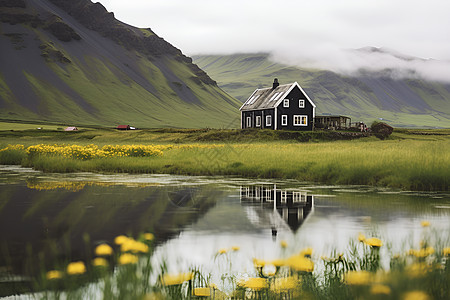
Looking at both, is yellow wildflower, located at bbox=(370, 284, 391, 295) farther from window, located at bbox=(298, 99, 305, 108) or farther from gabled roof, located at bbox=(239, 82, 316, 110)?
window, located at bbox=(298, 99, 305, 108)

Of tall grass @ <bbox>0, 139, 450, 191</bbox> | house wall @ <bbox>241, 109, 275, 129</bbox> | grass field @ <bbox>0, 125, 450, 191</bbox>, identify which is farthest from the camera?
house wall @ <bbox>241, 109, 275, 129</bbox>

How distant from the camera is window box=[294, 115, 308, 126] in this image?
79.1m

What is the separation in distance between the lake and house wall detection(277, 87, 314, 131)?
170 feet

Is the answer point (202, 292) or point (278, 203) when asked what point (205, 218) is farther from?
point (202, 292)

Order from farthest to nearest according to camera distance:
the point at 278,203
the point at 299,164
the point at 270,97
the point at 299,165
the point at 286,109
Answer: the point at 270,97
the point at 286,109
the point at 299,164
the point at 299,165
the point at 278,203

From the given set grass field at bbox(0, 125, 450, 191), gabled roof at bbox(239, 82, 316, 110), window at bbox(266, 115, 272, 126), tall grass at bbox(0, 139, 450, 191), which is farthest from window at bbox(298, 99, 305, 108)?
tall grass at bbox(0, 139, 450, 191)

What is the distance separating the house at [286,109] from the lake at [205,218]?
5183 centimetres

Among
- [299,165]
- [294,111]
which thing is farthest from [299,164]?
[294,111]

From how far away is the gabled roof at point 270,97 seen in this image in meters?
78.1

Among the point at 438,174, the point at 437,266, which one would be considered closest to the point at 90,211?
the point at 437,266

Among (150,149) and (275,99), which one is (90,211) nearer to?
(150,149)

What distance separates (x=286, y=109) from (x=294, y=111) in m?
1.59

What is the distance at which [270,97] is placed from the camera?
3228 inches

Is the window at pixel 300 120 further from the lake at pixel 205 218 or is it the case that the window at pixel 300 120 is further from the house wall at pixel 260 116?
the lake at pixel 205 218
